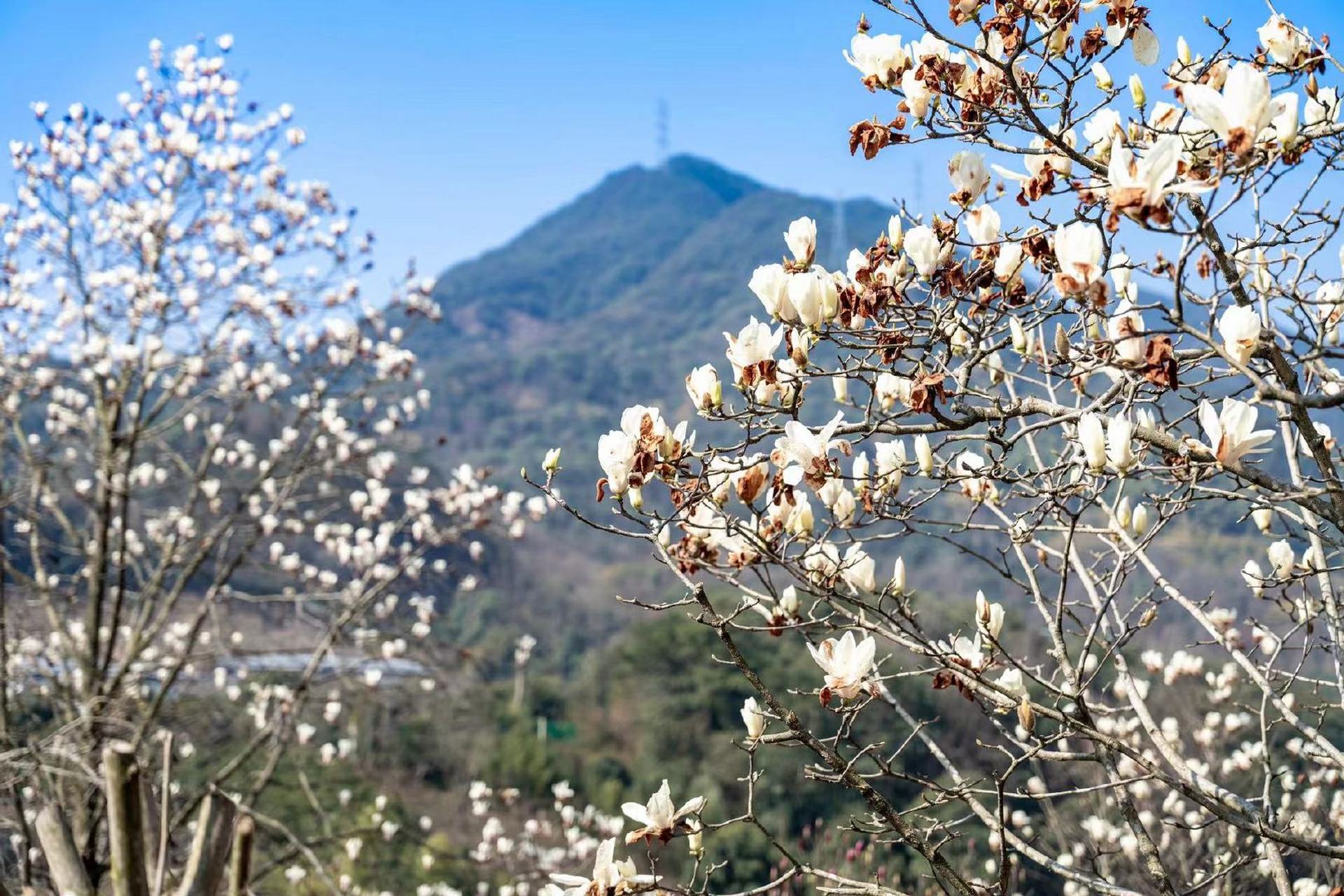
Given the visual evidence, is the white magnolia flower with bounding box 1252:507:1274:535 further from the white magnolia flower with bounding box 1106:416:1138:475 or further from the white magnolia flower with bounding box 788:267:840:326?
the white magnolia flower with bounding box 788:267:840:326

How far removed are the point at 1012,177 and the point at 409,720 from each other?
48.9ft

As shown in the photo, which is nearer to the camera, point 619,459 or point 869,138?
point 619,459

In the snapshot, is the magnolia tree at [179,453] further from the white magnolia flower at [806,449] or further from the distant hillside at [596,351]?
the white magnolia flower at [806,449]

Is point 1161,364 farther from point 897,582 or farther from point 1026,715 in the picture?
point 897,582

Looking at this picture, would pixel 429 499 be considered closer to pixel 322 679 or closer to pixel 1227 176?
pixel 322 679

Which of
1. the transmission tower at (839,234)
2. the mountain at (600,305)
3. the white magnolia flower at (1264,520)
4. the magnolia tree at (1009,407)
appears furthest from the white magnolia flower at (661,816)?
the transmission tower at (839,234)

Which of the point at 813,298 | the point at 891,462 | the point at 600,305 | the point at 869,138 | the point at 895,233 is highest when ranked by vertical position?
the point at 600,305

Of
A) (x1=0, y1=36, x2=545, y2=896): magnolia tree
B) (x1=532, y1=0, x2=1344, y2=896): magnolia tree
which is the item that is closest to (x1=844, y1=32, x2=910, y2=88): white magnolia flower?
(x1=532, y1=0, x2=1344, y2=896): magnolia tree

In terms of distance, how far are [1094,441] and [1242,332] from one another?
212 millimetres

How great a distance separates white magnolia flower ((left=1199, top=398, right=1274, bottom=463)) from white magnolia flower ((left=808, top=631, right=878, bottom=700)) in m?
0.53

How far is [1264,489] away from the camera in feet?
4.59

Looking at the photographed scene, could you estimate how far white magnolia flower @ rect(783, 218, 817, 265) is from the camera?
5.04ft

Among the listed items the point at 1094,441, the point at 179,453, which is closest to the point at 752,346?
the point at 1094,441

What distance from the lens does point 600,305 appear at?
11075 cm
